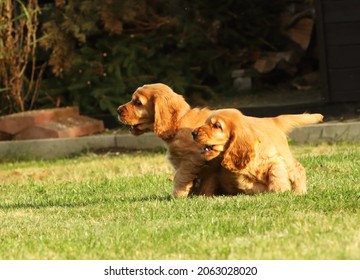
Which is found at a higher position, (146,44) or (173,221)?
(146,44)

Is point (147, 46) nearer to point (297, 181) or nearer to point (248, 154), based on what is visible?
point (297, 181)

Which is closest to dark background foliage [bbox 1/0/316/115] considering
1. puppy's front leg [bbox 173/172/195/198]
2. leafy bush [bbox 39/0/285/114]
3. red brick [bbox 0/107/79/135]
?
leafy bush [bbox 39/0/285/114]

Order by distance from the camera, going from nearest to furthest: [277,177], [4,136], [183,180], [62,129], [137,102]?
[277,177] → [183,180] → [137,102] → [62,129] → [4,136]

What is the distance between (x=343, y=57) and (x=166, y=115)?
5.49 meters

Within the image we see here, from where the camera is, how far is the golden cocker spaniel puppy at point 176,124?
7387 millimetres

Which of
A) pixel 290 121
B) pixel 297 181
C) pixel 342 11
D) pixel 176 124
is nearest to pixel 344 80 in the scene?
pixel 342 11

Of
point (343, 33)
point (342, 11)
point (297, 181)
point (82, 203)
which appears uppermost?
point (342, 11)

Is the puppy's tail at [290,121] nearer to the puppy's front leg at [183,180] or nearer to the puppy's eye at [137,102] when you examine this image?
the puppy's front leg at [183,180]

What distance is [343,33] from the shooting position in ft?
41.0

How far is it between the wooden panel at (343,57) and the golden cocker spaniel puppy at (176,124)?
523cm

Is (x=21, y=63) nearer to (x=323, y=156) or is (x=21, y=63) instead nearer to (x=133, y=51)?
(x=133, y=51)

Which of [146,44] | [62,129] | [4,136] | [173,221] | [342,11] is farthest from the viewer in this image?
[146,44]

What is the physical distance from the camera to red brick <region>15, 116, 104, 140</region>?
12.7 m

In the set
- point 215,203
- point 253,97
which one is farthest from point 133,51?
point 215,203
